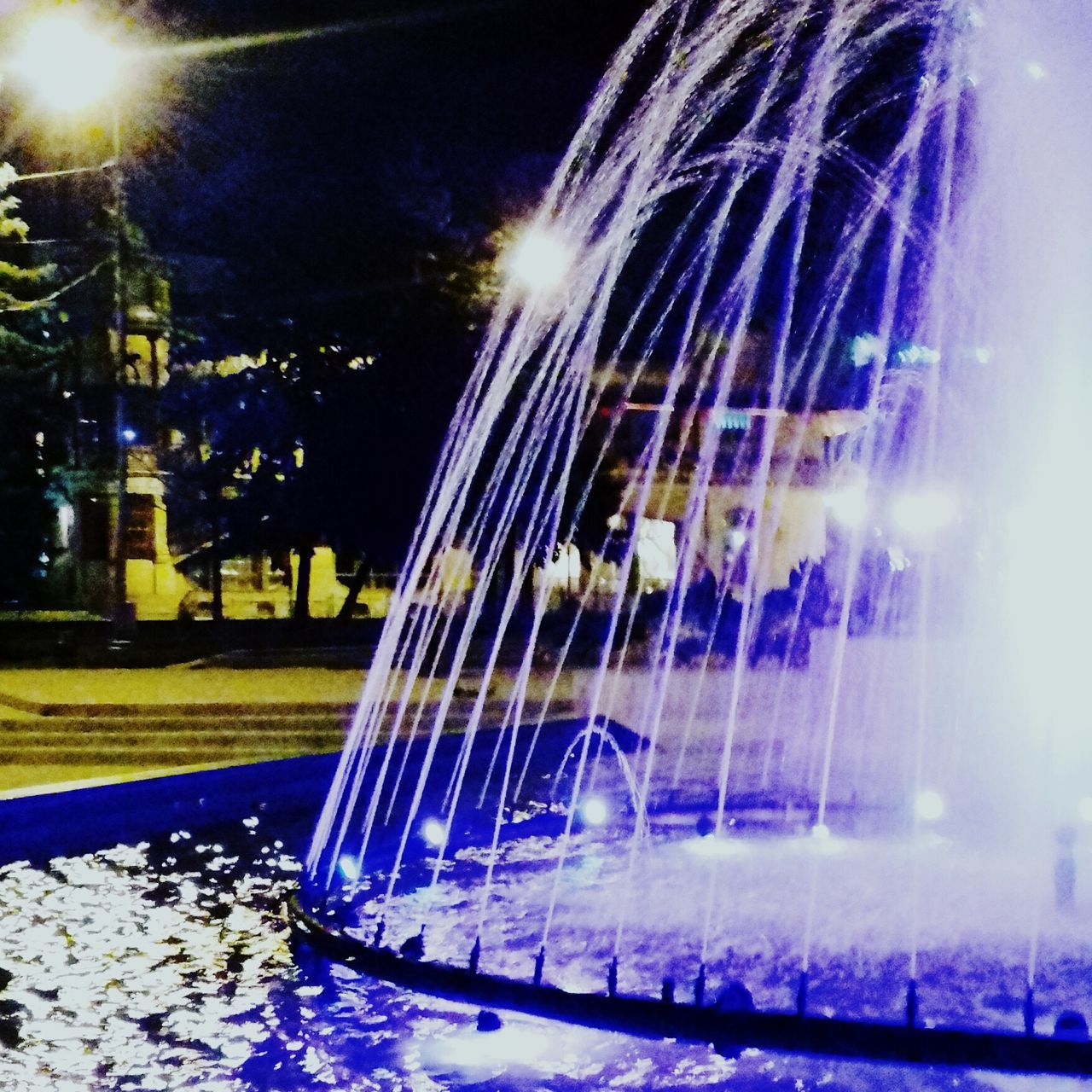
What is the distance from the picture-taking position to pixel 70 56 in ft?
42.8

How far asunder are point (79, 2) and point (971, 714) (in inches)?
474

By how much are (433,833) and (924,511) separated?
14.3 m

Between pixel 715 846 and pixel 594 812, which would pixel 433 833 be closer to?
pixel 594 812

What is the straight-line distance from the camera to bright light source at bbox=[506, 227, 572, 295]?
15.4 m

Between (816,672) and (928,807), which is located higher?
(816,672)

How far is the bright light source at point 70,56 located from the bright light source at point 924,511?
45.2 feet

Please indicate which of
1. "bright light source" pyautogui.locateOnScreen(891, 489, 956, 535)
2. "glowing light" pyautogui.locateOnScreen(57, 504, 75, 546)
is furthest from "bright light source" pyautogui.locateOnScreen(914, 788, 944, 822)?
"glowing light" pyautogui.locateOnScreen(57, 504, 75, 546)

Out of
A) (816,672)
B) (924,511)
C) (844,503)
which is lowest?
(816,672)

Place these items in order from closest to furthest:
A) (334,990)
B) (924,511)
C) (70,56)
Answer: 1. (334,990)
2. (70,56)
3. (924,511)

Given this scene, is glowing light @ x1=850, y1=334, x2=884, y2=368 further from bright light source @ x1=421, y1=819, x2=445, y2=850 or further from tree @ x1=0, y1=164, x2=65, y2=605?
bright light source @ x1=421, y1=819, x2=445, y2=850

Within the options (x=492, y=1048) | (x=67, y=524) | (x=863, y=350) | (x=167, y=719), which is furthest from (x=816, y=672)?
(x=67, y=524)

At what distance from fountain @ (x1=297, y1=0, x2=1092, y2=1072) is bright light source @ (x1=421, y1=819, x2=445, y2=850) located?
1.7 inches

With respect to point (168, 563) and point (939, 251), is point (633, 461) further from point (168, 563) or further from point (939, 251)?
point (939, 251)

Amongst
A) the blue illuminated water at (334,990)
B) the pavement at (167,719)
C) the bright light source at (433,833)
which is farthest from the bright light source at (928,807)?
the pavement at (167,719)
